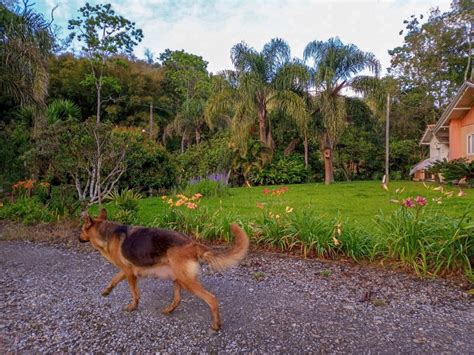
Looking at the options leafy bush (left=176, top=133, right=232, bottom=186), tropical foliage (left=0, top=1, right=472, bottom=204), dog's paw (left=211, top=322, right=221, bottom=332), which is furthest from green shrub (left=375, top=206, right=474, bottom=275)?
leafy bush (left=176, top=133, right=232, bottom=186)

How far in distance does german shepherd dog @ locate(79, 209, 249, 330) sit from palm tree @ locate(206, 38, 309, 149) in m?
16.6

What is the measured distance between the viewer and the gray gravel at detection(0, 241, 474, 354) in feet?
8.73

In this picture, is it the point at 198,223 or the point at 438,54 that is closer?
the point at 198,223

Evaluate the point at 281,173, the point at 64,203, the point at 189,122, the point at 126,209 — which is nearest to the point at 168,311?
the point at 126,209

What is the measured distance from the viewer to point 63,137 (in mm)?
7246

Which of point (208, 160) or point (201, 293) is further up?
point (208, 160)

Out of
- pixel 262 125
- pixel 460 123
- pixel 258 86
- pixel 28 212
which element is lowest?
pixel 28 212

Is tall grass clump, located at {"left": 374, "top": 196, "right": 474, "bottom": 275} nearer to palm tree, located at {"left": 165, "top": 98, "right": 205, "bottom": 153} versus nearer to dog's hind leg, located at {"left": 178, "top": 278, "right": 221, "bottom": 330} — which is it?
dog's hind leg, located at {"left": 178, "top": 278, "right": 221, "bottom": 330}

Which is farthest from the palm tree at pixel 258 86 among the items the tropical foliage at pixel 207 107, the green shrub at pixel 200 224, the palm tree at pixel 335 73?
the green shrub at pixel 200 224

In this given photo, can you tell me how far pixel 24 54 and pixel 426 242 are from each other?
10.4 metres

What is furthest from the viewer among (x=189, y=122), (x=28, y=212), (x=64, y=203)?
(x=189, y=122)

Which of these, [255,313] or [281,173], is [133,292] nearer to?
[255,313]

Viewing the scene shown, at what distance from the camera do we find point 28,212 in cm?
741

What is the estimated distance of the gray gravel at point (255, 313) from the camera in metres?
2.66
